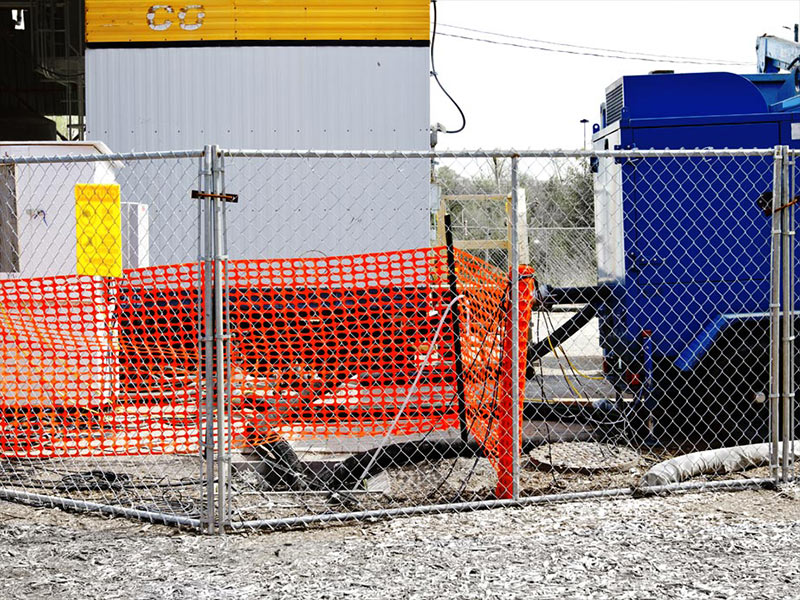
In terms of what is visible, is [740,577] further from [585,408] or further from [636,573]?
[585,408]

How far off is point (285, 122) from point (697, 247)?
5.00 m

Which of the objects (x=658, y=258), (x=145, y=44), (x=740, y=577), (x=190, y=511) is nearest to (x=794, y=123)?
(x=658, y=258)

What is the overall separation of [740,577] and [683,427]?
→ 3494 millimetres

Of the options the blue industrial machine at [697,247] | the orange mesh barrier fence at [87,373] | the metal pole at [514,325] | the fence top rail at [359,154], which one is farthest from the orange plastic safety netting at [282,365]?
the blue industrial machine at [697,247]

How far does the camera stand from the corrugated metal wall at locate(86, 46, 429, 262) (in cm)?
991

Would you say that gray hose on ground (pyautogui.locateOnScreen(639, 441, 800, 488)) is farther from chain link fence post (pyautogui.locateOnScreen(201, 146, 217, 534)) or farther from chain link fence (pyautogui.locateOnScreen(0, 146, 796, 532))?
chain link fence post (pyautogui.locateOnScreen(201, 146, 217, 534))

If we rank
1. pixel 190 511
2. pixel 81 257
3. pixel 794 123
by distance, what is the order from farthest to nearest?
1. pixel 81 257
2. pixel 794 123
3. pixel 190 511

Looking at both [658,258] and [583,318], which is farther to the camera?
[583,318]

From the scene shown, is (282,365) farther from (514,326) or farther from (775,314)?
(775,314)

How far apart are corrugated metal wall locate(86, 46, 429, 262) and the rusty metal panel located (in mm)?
149

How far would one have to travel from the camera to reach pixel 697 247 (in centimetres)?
720

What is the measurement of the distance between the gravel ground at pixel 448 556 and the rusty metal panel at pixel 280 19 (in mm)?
6462

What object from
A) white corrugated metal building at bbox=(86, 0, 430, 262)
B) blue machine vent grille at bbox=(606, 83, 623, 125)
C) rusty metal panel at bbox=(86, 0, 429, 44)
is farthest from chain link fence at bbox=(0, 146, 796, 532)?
rusty metal panel at bbox=(86, 0, 429, 44)

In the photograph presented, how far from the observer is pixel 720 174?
7.18 metres
